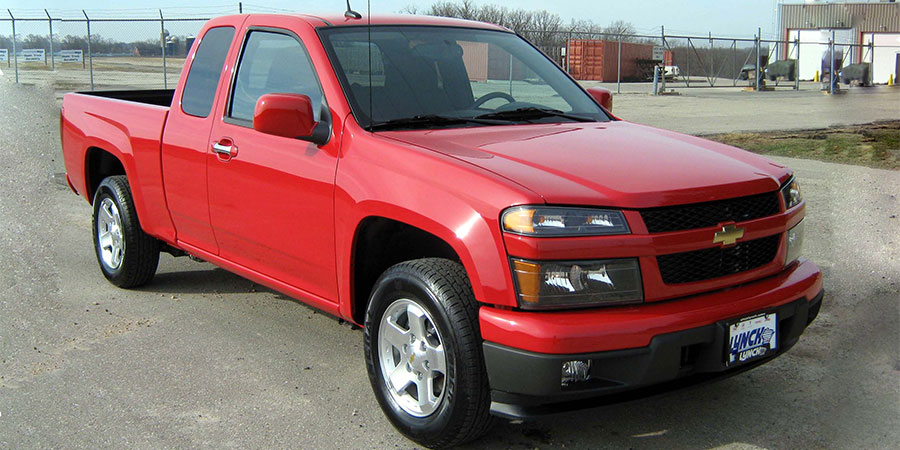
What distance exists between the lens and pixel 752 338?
3291 mm

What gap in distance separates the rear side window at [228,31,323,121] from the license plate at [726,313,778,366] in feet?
6.99

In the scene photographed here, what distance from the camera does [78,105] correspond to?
621 cm

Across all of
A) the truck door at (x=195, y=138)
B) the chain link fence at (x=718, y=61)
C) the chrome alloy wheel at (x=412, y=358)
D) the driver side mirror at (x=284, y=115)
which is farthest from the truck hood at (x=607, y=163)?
the chain link fence at (x=718, y=61)

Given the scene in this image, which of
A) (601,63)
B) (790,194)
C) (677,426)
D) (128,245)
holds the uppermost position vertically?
(601,63)

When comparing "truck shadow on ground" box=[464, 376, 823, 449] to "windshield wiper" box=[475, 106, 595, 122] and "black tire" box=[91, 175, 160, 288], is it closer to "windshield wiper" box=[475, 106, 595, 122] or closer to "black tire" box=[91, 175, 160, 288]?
"windshield wiper" box=[475, 106, 595, 122]

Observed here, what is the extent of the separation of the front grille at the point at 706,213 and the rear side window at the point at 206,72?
2731 millimetres

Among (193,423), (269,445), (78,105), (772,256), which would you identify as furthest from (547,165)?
(78,105)

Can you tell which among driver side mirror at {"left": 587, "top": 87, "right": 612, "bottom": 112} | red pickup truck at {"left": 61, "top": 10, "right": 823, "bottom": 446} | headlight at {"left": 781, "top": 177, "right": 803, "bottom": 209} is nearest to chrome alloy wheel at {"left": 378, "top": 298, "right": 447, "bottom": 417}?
red pickup truck at {"left": 61, "top": 10, "right": 823, "bottom": 446}

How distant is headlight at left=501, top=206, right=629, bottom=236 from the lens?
119 inches

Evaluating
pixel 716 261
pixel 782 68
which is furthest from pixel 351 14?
pixel 782 68

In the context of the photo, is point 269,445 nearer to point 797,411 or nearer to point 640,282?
point 640,282

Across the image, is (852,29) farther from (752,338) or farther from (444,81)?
(752,338)

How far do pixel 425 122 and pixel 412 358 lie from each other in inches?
45.5

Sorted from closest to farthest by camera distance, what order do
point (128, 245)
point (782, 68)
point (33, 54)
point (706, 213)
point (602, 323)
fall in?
1. point (602, 323)
2. point (706, 213)
3. point (128, 245)
4. point (33, 54)
5. point (782, 68)
